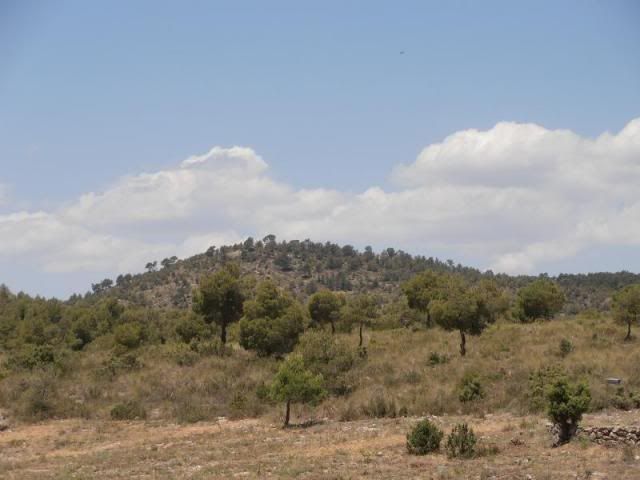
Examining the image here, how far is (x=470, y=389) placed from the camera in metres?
30.3

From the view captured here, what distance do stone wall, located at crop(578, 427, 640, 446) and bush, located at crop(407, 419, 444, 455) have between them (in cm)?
458

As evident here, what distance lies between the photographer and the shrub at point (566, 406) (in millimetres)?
20297

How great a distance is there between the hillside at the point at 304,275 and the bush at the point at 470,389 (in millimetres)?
69369

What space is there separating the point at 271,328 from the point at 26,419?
49.1 feet

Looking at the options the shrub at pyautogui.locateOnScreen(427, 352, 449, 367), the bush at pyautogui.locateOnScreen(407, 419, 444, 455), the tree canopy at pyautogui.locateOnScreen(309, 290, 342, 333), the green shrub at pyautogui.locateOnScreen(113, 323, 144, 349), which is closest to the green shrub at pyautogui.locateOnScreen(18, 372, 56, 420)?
the green shrub at pyautogui.locateOnScreen(113, 323, 144, 349)

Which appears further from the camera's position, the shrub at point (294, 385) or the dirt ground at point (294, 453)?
the shrub at point (294, 385)

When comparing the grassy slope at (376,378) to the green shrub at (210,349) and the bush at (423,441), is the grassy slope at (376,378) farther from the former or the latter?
the bush at (423,441)

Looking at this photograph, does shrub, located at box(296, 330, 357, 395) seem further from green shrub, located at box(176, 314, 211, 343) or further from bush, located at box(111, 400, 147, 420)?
green shrub, located at box(176, 314, 211, 343)

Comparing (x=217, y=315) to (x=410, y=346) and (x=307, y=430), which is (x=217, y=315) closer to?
(x=410, y=346)

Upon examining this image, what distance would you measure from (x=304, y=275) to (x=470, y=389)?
299ft

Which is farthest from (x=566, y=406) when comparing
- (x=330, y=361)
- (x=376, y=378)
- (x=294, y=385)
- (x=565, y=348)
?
(x=565, y=348)

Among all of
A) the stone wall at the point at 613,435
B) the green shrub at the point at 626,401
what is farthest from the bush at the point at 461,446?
the green shrub at the point at 626,401

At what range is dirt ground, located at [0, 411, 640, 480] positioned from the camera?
17938mm

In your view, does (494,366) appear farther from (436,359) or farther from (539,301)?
(539,301)
